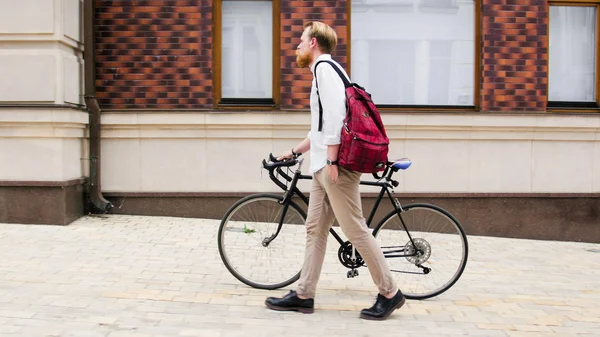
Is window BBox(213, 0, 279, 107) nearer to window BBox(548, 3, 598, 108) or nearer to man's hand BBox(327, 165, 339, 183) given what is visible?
window BBox(548, 3, 598, 108)

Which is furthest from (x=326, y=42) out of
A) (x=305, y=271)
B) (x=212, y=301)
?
(x=212, y=301)

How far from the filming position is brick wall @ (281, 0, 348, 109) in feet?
28.7

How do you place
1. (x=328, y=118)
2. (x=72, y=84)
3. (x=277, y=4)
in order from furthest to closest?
(x=277, y=4) < (x=72, y=84) < (x=328, y=118)

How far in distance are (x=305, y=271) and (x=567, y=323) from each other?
185cm

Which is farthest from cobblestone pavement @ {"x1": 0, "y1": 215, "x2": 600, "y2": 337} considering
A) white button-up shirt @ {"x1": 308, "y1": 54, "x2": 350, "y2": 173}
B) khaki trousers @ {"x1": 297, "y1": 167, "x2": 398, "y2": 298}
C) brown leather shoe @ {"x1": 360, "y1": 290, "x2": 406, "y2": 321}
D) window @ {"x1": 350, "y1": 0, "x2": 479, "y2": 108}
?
window @ {"x1": 350, "y1": 0, "x2": 479, "y2": 108}

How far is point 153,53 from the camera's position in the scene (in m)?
8.80

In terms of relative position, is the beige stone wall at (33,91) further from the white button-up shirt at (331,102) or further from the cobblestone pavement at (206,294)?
the white button-up shirt at (331,102)

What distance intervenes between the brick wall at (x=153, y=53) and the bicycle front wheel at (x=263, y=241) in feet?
11.3

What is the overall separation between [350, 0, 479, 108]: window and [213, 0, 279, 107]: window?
3.34 feet

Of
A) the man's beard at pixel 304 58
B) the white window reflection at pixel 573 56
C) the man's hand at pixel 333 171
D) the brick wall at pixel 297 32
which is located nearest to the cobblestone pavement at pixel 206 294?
the man's hand at pixel 333 171

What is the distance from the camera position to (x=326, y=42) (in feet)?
16.7

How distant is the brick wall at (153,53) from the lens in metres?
8.79

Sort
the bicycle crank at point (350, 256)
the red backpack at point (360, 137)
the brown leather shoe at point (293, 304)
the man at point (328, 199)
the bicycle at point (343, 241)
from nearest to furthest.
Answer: the red backpack at point (360, 137) → the man at point (328, 199) → the brown leather shoe at point (293, 304) → the bicycle crank at point (350, 256) → the bicycle at point (343, 241)

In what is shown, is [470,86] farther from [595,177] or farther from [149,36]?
[149,36]
